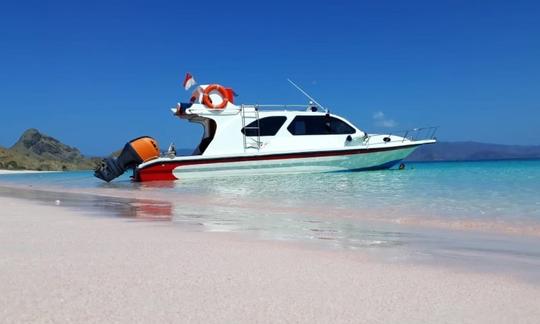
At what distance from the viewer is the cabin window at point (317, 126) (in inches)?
729

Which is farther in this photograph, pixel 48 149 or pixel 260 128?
pixel 48 149

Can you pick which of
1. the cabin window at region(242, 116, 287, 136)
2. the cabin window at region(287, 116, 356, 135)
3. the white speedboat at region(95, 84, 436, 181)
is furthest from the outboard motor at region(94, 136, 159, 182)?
the cabin window at region(287, 116, 356, 135)

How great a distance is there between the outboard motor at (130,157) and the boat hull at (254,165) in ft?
1.70

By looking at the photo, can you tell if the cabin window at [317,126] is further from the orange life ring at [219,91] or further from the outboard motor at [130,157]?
the outboard motor at [130,157]

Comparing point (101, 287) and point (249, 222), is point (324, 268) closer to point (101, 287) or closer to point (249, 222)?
point (101, 287)

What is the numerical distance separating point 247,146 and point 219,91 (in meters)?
2.27

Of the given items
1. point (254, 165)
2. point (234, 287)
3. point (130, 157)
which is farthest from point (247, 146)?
point (234, 287)

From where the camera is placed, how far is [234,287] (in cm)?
250

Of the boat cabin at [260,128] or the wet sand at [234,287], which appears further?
the boat cabin at [260,128]

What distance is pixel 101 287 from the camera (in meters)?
2.43

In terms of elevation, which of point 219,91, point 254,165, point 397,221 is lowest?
point 397,221

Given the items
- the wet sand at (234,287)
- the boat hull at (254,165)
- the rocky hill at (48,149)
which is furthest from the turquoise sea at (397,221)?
the rocky hill at (48,149)

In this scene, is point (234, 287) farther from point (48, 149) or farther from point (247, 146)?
point (48, 149)

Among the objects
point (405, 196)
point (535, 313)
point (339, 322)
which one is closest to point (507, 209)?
point (405, 196)
